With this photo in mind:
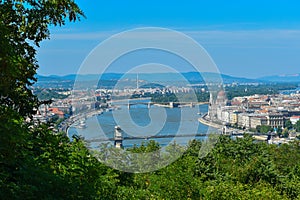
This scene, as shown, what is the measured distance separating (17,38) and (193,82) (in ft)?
24.4

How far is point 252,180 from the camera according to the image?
1152 centimetres

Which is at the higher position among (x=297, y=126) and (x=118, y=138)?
(x=118, y=138)

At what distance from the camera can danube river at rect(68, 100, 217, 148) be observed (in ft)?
32.5

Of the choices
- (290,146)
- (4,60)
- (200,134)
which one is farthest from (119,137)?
(4,60)

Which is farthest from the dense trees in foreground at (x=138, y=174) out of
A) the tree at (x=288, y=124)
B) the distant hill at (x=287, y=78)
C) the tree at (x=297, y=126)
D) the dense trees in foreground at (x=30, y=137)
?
the distant hill at (x=287, y=78)

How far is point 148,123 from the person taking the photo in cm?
1122

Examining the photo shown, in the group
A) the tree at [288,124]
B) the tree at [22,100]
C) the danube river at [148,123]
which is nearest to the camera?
the tree at [22,100]

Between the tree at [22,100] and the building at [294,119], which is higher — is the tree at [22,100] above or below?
above

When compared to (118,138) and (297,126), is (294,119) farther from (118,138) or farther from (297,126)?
(118,138)

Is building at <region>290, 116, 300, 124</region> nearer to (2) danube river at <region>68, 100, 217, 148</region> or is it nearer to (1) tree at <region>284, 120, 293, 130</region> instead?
(1) tree at <region>284, 120, 293, 130</region>

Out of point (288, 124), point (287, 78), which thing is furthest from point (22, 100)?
point (287, 78)

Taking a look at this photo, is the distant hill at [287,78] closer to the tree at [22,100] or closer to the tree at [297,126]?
the tree at [297,126]

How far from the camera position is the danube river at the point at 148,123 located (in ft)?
32.5

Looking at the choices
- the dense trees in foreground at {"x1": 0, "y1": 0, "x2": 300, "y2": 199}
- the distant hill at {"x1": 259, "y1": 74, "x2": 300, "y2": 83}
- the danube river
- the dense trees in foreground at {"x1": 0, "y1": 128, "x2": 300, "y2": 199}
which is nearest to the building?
the dense trees in foreground at {"x1": 0, "y1": 128, "x2": 300, "y2": 199}
